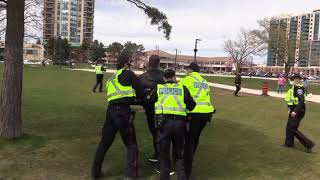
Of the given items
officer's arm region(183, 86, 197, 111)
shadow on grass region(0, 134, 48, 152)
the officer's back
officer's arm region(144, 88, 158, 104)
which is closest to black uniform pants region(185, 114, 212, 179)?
officer's arm region(183, 86, 197, 111)

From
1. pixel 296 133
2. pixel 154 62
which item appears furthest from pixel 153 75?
pixel 296 133

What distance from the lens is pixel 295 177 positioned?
7.62 metres

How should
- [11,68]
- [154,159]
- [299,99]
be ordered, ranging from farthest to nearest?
[299,99], [11,68], [154,159]

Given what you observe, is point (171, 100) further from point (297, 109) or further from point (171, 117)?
point (297, 109)

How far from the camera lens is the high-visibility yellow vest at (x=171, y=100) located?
251 inches

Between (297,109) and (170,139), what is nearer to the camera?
(170,139)

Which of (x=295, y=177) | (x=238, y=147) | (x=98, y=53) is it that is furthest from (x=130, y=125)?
(x=98, y=53)

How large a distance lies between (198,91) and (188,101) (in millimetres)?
538

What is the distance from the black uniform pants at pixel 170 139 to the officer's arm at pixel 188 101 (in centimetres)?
21

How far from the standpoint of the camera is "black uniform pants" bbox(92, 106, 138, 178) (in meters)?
6.71

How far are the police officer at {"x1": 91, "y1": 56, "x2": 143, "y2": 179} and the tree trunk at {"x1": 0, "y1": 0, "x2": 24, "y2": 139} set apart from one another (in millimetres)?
2927

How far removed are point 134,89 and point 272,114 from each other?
11291mm

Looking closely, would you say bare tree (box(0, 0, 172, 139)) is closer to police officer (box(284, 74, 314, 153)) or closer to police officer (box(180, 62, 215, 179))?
police officer (box(180, 62, 215, 179))

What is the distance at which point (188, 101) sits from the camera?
645 centimetres
